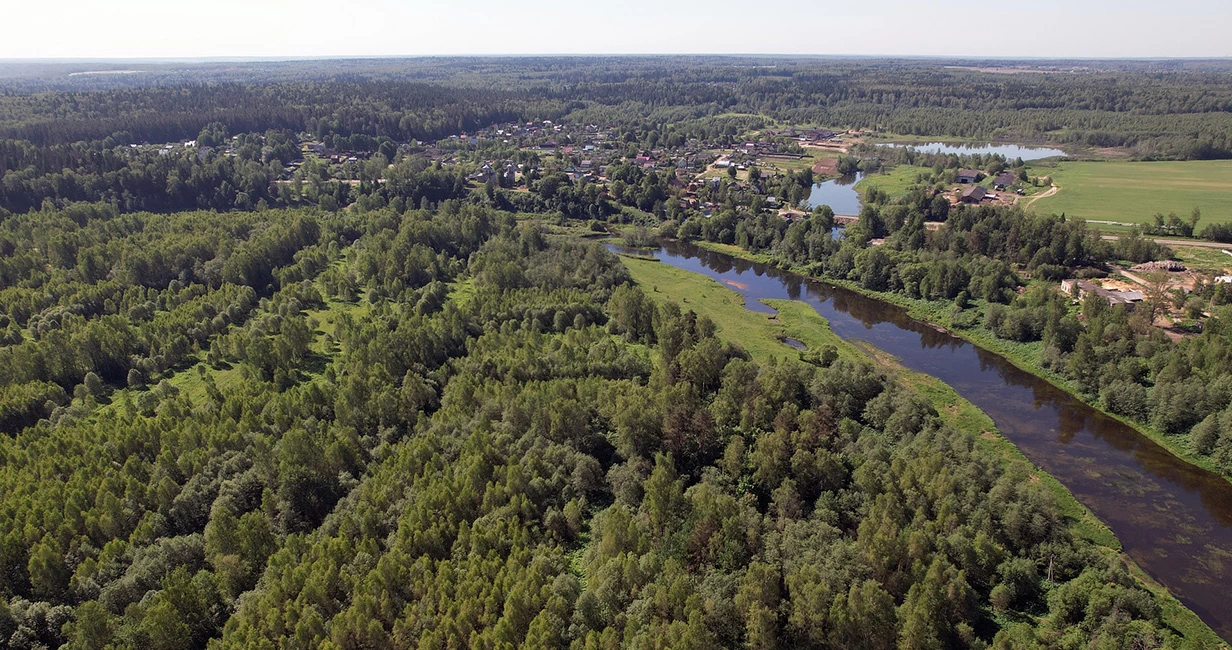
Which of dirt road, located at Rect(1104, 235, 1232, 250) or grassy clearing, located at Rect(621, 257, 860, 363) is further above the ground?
dirt road, located at Rect(1104, 235, 1232, 250)

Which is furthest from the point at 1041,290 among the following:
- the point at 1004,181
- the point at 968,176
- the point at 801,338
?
the point at 968,176

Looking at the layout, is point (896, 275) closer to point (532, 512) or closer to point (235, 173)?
point (532, 512)

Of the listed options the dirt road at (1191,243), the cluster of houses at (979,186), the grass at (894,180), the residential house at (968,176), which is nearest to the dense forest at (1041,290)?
the dirt road at (1191,243)

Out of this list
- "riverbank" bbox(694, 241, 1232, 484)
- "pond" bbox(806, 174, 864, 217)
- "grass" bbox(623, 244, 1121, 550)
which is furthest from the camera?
"pond" bbox(806, 174, 864, 217)

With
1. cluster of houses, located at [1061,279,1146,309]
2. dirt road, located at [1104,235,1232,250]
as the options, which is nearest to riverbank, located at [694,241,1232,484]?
cluster of houses, located at [1061,279,1146,309]

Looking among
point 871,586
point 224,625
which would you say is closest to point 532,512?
point 224,625

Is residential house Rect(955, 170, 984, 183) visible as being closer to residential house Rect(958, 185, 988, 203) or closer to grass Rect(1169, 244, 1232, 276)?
residential house Rect(958, 185, 988, 203)
